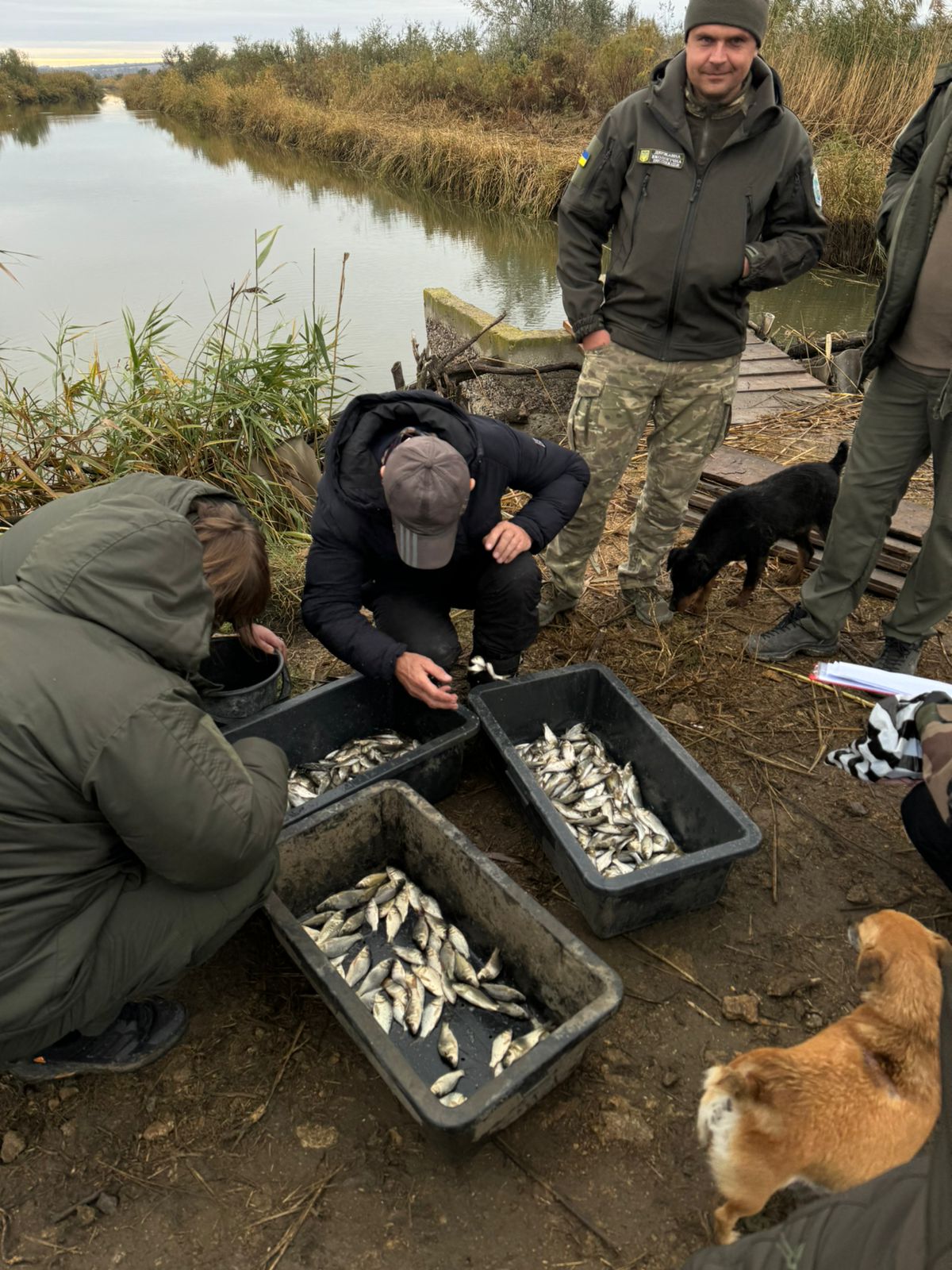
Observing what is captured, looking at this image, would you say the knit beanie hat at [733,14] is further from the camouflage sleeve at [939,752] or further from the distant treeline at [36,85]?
the distant treeline at [36,85]

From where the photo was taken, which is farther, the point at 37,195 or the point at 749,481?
the point at 37,195

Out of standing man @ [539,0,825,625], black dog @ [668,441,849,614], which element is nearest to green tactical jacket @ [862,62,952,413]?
standing man @ [539,0,825,625]

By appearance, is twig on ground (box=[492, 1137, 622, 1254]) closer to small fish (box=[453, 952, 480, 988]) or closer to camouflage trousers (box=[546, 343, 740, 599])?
small fish (box=[453, 952, 480, 988])

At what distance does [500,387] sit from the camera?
6.08m

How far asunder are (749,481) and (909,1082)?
13.2 feet

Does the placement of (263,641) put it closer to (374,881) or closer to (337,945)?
(374,881)

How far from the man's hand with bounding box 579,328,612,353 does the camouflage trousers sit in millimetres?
29

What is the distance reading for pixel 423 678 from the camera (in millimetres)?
2734

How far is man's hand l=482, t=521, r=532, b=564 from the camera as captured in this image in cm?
300

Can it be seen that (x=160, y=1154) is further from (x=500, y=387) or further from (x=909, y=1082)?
(x=500, y=387)

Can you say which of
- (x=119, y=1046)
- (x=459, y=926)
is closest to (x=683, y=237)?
(x=459, y=926)

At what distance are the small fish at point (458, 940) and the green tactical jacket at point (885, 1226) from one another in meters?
1.40

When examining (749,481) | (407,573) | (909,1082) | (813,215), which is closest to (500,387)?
(749,481)

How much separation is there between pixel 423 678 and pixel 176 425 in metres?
2.96
